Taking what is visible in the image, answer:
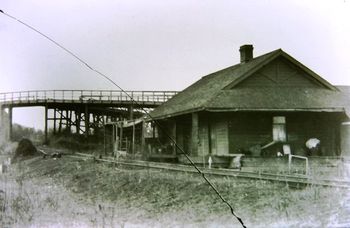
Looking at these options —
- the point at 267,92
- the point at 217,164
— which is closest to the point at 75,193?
the point at 217,164

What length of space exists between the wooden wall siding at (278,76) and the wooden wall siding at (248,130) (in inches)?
82.4

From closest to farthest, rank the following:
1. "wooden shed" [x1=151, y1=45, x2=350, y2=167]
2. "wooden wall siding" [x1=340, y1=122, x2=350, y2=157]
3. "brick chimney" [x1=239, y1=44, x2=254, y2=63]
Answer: "wooden shed" [x1=151, y1=45, x2=350, y2=167] → "wooden wall siding" [x1=340, y1=122, x2=350, y2=157] → "brick chimney" [x1=239, y1=44, x2=254, y2=63]

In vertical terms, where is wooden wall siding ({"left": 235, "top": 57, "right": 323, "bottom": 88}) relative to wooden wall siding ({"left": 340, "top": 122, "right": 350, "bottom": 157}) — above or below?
above

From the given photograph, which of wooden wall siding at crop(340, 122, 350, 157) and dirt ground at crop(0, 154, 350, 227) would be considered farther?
wooden wall siding at crop(340, 122, 350, 157)

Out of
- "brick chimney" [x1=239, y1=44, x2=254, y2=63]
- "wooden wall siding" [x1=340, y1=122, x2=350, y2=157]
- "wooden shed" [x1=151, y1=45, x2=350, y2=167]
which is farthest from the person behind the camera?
"brick chimney" [x1=239, y1=44, x2=254, y2=63]

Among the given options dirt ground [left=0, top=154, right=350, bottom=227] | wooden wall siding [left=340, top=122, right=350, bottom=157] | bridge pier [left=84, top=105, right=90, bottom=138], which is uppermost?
bridge pier [left=84, top=105, right=90, bottom=138]

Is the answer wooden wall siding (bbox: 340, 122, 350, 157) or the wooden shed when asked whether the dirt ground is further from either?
wooden wall siding (bbox: 340, 122, 350, 157)

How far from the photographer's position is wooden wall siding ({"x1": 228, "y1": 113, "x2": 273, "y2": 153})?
733 inches

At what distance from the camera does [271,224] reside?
22.5ft

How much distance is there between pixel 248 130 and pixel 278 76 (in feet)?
11.6

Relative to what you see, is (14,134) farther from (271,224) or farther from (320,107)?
(271,224)

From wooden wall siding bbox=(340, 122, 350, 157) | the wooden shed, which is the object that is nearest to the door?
the wooden shed

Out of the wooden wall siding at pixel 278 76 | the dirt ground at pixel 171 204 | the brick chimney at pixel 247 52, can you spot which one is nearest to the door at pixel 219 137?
the wooden wall siding at pixel 278 76

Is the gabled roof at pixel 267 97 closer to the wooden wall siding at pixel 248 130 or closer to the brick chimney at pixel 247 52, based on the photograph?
the wooden wall siding at pixel 248 130
